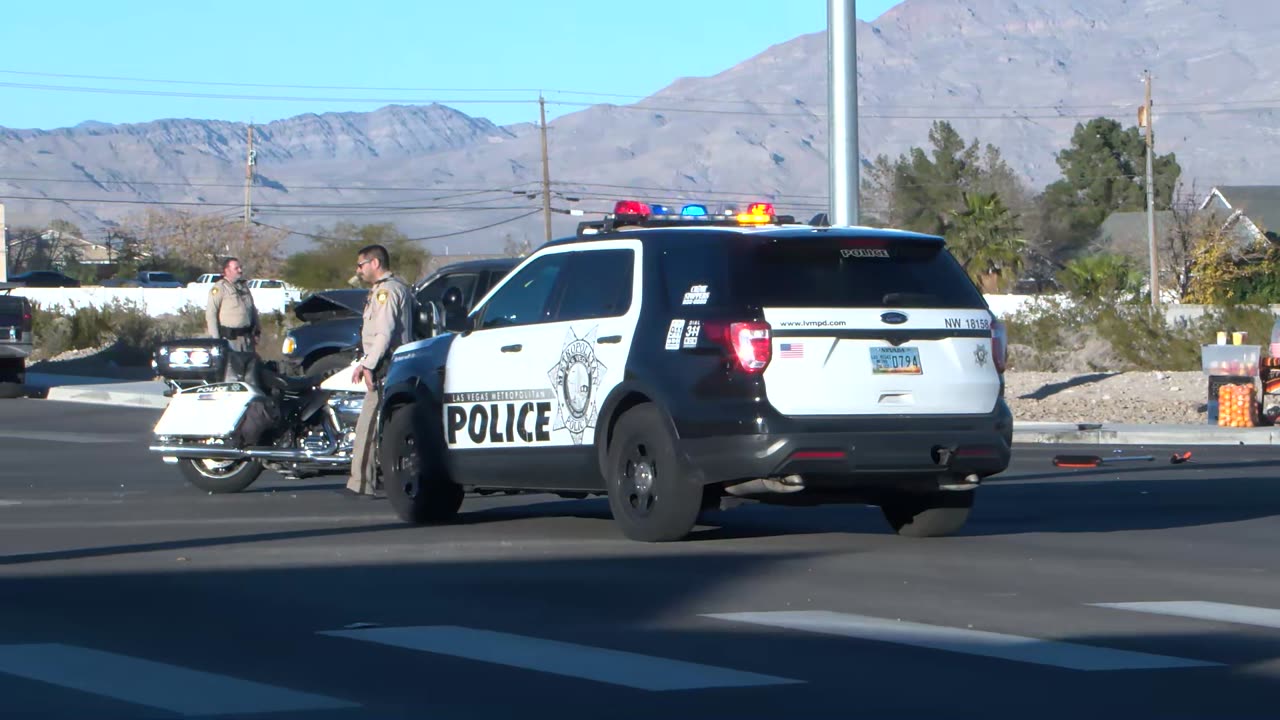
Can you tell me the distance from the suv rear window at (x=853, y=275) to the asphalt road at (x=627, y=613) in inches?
59.0

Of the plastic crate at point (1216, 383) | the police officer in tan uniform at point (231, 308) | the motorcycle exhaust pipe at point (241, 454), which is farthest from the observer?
Answer: the plastic crate at point (1216, 383)

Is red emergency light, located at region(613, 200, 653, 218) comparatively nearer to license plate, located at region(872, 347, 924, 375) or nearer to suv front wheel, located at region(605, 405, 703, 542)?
suv front wheel, located at region(605, 405, 703, 542)

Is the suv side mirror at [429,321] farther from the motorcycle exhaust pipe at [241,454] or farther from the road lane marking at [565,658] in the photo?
the road lane marking at [565,658]

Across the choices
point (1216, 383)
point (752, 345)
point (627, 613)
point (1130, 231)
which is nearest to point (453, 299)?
point (752, 345)

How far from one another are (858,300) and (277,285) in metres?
71.4

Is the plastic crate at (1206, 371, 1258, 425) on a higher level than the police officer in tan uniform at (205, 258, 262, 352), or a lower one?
lower

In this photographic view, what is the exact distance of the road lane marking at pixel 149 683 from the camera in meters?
6.45

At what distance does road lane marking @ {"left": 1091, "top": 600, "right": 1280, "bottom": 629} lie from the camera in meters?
8.52

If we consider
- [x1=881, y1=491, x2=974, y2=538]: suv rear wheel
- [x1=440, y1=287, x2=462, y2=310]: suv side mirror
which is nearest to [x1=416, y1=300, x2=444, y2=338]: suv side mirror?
[x1=440, y1=287, x2=462, y2=310]: suv side mirror

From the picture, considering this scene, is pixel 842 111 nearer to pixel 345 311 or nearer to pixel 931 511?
pixel 931 511

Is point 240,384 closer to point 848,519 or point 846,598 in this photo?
point 848,519

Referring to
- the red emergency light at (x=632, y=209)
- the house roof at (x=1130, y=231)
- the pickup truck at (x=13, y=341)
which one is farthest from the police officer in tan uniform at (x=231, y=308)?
the house roof at (x=1130, y=231)

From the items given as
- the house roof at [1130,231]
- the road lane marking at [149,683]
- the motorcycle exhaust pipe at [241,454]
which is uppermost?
the house roof at [1130,231]

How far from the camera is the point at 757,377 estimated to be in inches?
421
